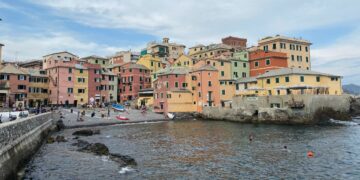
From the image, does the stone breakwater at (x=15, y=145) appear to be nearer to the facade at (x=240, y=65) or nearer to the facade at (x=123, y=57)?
the facade at (x=240, y=65)

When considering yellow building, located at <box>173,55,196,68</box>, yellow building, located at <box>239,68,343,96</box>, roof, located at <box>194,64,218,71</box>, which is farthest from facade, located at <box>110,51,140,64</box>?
yellow building, located at <box>239,68,343,96</box>

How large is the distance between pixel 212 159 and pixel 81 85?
A: 7014 centimetres

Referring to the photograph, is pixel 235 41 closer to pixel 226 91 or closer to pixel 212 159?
pixel 226 91

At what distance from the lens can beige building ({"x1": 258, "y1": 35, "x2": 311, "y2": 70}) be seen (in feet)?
310

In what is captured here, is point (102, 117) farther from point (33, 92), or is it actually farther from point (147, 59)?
point (147, 59)

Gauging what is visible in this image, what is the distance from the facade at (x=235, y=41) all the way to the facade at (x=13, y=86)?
77.8 m

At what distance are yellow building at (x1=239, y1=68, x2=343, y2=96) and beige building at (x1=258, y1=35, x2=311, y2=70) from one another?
70.0ft

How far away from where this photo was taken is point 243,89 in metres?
79.4

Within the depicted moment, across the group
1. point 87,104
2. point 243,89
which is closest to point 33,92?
point 87,104

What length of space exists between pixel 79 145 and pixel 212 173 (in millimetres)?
20291

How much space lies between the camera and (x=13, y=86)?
77.3m

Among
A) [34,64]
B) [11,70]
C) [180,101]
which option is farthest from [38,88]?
[180,101]

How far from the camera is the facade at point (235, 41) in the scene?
12338 cm

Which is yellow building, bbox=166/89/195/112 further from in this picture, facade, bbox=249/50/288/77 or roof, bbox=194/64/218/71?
facade, bbox=249/50/288/77
